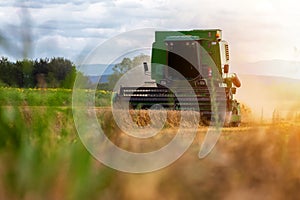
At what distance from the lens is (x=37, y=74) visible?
1576 mm

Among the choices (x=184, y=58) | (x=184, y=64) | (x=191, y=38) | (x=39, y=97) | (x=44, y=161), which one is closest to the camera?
(x=44, y=161)

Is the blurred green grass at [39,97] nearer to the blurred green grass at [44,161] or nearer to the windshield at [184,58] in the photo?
the blurred green grass at [44,161]

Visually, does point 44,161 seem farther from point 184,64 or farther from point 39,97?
point 184,64

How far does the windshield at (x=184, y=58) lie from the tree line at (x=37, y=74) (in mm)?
13248

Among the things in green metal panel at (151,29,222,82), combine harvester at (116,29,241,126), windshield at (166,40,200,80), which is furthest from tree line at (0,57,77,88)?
green metal panel at (151,29,222,82)

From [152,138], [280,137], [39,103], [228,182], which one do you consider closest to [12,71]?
[39,103]

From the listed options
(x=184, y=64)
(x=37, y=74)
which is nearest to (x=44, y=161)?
(x=37, y=74)

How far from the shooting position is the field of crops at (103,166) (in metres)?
1.40

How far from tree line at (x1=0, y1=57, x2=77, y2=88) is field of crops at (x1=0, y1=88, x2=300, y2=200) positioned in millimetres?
26

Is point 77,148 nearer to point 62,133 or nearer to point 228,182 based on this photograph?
point 62,133

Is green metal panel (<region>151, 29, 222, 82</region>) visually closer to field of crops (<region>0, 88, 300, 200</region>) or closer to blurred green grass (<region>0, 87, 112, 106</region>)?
field of crops (<region>0, 88, 300, 200</region>)

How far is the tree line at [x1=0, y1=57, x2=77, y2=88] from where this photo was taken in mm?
1487

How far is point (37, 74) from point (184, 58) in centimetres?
1513

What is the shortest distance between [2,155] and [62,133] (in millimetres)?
152
